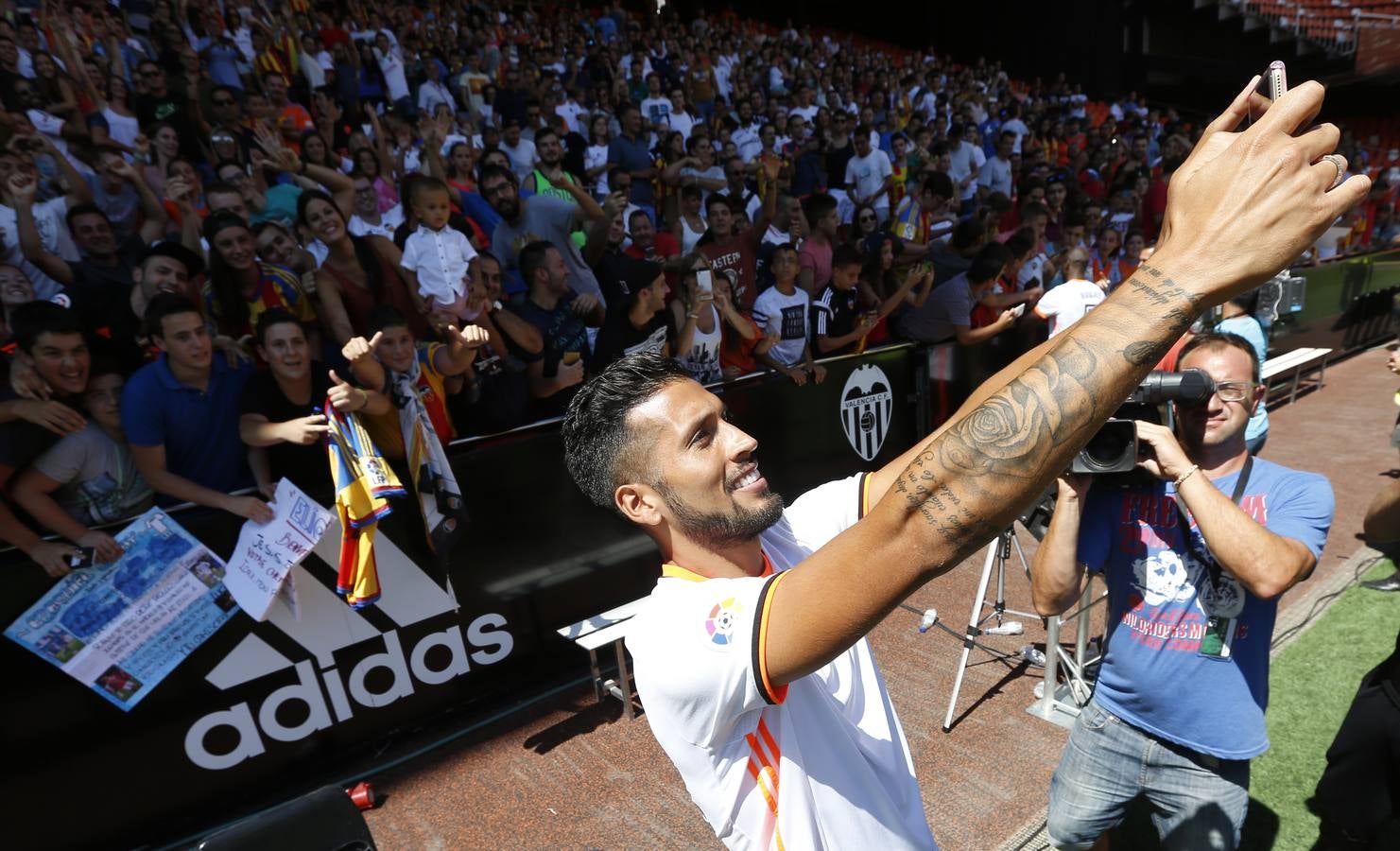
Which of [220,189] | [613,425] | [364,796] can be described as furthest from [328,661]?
[220,189]

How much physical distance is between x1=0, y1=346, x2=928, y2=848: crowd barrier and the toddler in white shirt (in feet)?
3.96

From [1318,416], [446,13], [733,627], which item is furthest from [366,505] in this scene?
[446,13]

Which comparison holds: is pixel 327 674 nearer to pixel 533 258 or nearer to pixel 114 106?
pixel 533 258

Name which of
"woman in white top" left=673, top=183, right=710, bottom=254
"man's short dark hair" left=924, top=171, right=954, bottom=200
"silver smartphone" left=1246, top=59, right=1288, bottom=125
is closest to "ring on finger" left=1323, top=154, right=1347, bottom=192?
"silver smartphone" left=1246, top=59, right=1288, bottom=125

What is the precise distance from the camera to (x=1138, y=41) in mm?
22719

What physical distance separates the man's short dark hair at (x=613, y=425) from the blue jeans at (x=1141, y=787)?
6.21 feet

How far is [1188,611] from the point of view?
2.50 meters

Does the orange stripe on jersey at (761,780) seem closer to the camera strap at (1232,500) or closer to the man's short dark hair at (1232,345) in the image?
the camera strap at (1232,500)

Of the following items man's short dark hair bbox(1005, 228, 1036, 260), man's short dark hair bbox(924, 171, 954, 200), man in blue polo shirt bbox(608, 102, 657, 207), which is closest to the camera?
man's short dark hair bbox(1005, 228, 1036, 260)

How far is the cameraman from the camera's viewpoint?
2438mm

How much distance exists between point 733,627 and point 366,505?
303cm

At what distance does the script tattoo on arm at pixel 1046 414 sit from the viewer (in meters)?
1.01

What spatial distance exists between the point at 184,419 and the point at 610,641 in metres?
2.43

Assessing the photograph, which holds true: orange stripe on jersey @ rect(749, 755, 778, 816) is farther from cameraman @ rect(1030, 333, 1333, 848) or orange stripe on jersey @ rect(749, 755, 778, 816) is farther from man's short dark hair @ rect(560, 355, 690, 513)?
cameraman @ rect(1030, 333, 1333, 848)
